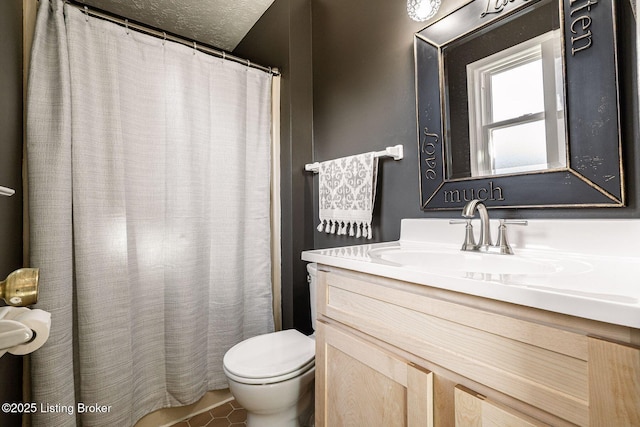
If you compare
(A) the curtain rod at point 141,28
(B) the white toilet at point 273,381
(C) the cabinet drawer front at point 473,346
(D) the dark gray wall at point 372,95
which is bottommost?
(B) the white toilet at point 273,381

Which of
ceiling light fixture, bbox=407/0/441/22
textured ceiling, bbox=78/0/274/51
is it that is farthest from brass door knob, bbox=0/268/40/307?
textured ceiling, bbox=78/0/274/51

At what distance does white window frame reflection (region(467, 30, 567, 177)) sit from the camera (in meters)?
0.86

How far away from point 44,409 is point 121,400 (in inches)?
10.4

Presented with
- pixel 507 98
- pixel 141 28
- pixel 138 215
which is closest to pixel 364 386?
pixel 507 98

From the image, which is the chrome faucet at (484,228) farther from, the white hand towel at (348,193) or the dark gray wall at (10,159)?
the dark gray wall at (10,159)

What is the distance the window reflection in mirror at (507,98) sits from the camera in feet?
2.87

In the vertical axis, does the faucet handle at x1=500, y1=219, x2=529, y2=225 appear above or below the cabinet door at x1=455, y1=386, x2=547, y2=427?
above

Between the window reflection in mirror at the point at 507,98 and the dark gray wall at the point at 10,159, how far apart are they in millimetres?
1578

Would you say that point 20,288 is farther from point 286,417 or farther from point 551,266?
point 551,266

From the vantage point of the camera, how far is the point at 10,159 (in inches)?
40.6

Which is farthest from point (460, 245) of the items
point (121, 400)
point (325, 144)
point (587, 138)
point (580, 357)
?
point (121, 400)

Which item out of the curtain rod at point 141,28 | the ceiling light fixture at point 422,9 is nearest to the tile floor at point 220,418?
the curtain rod at point 141,28

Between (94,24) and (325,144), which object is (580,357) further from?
(94,24)

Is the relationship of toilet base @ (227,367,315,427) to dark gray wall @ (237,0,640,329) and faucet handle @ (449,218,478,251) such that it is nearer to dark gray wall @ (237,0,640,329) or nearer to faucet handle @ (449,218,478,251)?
dark gray wall @ (237,0,640,329)
